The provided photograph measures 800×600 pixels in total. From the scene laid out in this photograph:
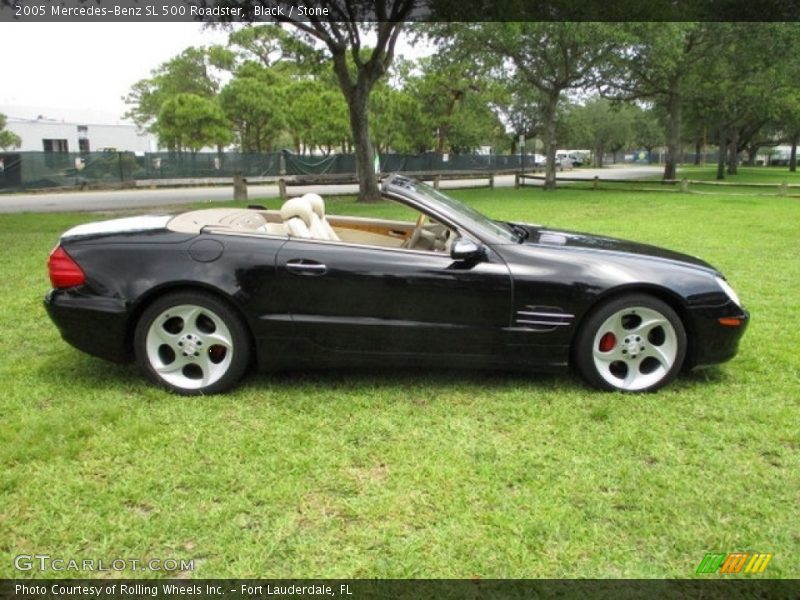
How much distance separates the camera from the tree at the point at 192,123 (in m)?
37.2

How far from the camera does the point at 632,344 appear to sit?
12.1ft

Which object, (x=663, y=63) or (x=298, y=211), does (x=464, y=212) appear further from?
(x=663, y=63)

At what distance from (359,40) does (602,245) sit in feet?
53.8

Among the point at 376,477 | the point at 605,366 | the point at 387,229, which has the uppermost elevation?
the point at 387,229

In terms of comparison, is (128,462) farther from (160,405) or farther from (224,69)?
(224,69)

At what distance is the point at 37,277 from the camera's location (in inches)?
273

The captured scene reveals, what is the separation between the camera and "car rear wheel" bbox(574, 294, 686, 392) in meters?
3.65

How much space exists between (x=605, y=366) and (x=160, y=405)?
2610 millimetres

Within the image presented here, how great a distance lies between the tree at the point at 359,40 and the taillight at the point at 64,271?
44.9 ft

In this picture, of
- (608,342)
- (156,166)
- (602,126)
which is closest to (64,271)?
(608,342)

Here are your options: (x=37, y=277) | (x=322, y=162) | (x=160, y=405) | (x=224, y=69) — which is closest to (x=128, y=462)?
(x=160, y=405)

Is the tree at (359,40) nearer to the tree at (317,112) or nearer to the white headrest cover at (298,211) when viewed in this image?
the white headrest cover at (298,211)

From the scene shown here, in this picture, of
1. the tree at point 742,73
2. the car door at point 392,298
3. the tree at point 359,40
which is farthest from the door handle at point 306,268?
the tree at point 742,73
